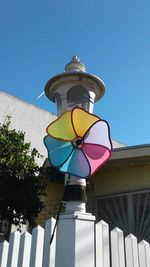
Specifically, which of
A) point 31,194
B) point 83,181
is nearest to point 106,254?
point 83,181

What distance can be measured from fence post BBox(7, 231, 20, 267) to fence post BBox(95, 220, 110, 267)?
23.5 inches

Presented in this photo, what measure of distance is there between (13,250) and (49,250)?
0.31 m

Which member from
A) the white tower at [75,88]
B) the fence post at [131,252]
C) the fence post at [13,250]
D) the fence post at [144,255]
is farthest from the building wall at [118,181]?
the fence post at [13,250]

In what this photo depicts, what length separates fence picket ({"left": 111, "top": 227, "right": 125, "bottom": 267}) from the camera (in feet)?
8.77

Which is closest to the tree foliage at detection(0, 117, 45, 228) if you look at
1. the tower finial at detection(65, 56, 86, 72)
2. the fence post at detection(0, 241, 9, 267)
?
the fence post at detection(0, 241, 9, 267)

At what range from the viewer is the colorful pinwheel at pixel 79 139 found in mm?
2598

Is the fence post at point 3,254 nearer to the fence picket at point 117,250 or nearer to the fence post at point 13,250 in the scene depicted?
the fence post at point 13,250

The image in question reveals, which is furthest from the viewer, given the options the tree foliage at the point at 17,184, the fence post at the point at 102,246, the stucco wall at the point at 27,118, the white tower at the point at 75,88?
the stucco wall at the point at 27,118

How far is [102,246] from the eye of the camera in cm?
263

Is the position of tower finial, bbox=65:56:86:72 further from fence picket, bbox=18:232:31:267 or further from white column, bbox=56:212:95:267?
fence picket, bbox=18:232:31:267

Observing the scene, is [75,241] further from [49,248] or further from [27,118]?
[27,118]

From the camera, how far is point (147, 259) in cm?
288

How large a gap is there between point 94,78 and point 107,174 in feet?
13.7

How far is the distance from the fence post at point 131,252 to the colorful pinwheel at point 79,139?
0.71 metres
